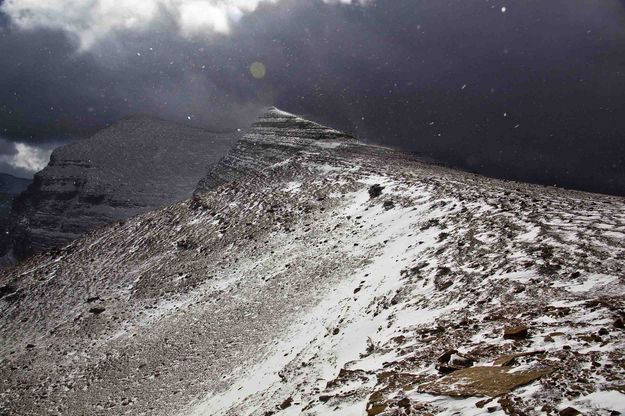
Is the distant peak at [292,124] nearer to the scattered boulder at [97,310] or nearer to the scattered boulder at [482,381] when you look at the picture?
the scattered boulder at [97,310]

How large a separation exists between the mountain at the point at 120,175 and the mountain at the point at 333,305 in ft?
314

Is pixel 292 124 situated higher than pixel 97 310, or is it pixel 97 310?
pixel 292 124

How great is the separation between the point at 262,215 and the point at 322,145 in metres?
19.7

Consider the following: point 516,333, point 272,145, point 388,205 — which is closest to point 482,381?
point 516,333

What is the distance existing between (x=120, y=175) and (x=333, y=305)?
154951mm

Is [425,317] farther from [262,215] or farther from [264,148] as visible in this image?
[264,148]

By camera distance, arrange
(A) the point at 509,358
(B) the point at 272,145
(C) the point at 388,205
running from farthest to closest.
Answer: (B) the point at 272,145, (C) the point at 388,205, (A) the point at 509,358

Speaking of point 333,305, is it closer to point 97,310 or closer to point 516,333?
point 516,333

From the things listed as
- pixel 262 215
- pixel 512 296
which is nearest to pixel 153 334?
pixel 262 215

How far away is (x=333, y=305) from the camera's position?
46.4 ft

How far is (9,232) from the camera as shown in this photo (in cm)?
19575

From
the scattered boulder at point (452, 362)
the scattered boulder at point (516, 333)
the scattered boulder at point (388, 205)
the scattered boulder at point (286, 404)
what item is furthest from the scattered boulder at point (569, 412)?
the scattered boulder at point (388, 205)

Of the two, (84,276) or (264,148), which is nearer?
(84,276)

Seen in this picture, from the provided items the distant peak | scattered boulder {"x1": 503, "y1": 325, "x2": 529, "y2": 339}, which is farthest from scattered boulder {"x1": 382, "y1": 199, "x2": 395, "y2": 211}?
the distant peak
